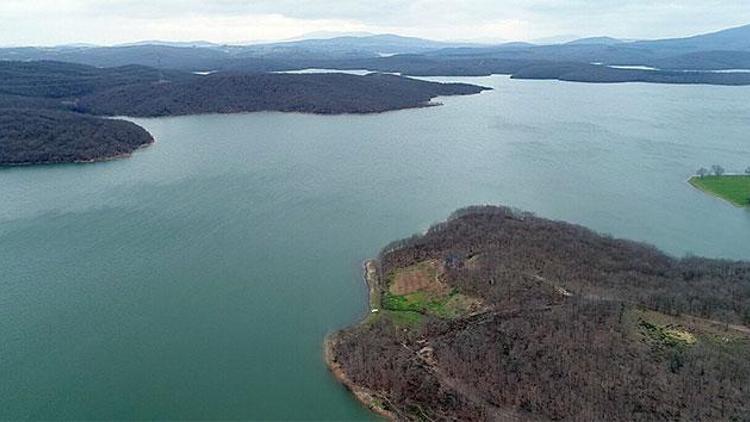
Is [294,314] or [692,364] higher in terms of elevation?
[692,364]

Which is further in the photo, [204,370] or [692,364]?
[204,370]

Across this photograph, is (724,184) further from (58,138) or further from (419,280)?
(58,138)

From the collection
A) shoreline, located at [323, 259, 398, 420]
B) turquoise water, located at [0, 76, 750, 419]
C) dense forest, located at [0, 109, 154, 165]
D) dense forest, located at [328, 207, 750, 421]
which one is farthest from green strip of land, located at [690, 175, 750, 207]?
dense forest, located at [0, 109, 154, 165]

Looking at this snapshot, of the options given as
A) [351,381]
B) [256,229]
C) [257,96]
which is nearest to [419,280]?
[351,381]

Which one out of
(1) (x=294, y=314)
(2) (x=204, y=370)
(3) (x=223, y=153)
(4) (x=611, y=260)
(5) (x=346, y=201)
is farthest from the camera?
(3) (x=223, y=153)

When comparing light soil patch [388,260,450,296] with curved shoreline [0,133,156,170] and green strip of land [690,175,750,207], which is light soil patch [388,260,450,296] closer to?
green strip of land [690,175,750,207]

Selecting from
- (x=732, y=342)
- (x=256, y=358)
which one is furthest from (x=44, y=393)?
(x=732, y=342)

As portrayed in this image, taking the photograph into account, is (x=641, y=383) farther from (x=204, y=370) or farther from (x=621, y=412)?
(x=204, y=370)

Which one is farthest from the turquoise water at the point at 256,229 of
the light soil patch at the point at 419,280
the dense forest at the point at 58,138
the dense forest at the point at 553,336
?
the dense forest at the point at 58,138
